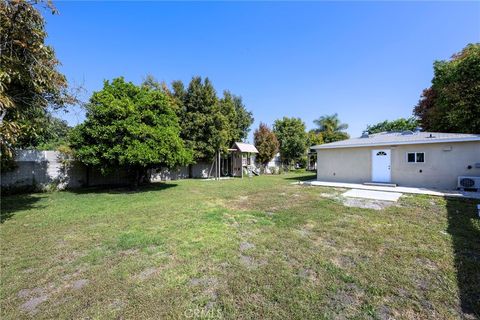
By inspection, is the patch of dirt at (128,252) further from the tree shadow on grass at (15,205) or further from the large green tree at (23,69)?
the tree shadow on grass at (15,205)

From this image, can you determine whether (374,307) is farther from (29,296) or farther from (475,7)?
(475,7)

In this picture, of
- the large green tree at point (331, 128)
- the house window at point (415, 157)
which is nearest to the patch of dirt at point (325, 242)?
the house window at point (415, 157)

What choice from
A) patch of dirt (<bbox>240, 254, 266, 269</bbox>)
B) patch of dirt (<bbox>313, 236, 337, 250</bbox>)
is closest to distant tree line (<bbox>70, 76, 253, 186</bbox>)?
patch of dirt (<bbox>240, 254, 266, 269</bbox>)

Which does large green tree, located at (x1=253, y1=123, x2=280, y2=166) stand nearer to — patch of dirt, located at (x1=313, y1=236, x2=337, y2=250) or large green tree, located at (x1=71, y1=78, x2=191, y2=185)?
large green tree, located at (x1=71, y1=78, x2=191, y2=185)

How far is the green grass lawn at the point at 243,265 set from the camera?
7.53ft

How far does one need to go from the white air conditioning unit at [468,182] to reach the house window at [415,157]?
5.32ft

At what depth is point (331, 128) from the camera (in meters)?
31.4

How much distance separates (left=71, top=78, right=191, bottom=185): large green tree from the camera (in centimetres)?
951

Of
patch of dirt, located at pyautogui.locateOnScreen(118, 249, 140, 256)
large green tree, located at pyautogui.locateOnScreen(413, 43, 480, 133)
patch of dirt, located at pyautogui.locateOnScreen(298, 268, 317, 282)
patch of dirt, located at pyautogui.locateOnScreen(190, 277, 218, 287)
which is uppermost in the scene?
large green tree, located at pyautogui.locateOnScreen(413, 43, 480, 133)

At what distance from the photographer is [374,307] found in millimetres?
2303

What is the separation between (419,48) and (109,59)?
15565 millimetres

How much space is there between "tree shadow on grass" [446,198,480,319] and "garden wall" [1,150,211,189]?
14664 millimetres

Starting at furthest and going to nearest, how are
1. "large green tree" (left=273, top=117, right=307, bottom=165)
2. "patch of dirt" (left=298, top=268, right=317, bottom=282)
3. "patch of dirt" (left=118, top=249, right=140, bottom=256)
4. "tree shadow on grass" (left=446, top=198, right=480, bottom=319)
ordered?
"large green tree" (left=273, top=117, right=307, bottom=165) < "patch of dirt" (left=118, top=249, right=140, bottom=256) < "patch of dirt" (left=298, top=268, right=317, bottom=282) < "tree shadow on grass" (left=446, top=198, right=480, bottom=319)

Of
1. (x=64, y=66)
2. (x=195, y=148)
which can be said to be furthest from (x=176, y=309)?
(x=195, y=148)
